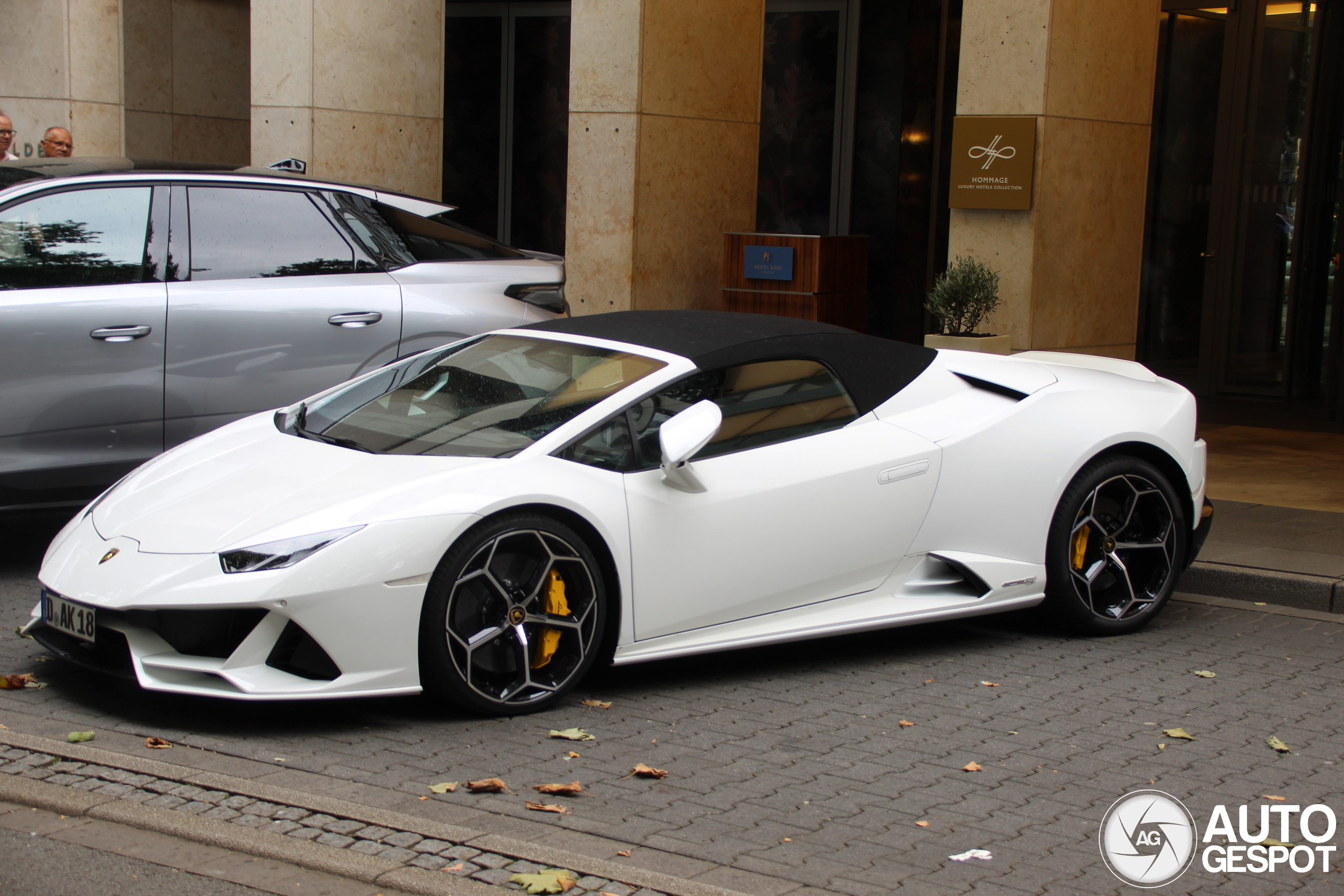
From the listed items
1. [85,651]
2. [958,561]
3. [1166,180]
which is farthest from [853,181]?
[85,651]

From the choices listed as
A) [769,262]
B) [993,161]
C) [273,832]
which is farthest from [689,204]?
[273,832]

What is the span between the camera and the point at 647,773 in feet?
14.0

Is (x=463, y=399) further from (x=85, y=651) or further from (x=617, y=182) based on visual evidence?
(x=617, y=182)

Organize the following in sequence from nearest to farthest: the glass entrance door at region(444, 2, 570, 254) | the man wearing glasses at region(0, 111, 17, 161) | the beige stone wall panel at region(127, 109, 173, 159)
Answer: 1. the man wearing glasses at region(0, 111, 17, 161)
2. the beige stone wall panel at region(127, 109, 173, 159)
3. the glass entrance door at region(444, 2, 570, 254)

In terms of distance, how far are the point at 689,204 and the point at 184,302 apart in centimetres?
614

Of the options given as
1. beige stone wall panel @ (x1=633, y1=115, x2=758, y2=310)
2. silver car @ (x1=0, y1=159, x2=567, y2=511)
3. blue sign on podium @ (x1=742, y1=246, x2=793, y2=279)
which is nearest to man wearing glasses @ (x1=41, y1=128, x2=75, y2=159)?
silver car @ (x1=0, y1=159, x2=567, y2=511)

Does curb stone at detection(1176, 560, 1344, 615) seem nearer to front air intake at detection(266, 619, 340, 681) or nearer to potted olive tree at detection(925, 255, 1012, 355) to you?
potted olive tree at detection(925, 255, 1012, 355)

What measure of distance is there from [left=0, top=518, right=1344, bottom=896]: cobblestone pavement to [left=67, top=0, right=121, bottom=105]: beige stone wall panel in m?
10.8

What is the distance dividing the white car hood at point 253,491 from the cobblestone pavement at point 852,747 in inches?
23.5

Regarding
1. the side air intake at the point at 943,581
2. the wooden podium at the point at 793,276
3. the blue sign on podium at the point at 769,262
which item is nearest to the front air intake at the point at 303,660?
the side air intake at the point at 943,581

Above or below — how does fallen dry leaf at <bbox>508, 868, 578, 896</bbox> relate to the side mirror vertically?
below

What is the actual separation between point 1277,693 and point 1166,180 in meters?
9.50

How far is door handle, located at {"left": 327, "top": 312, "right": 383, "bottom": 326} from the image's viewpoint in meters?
7.00

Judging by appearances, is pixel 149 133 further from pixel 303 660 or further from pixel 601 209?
pixel 303 660
